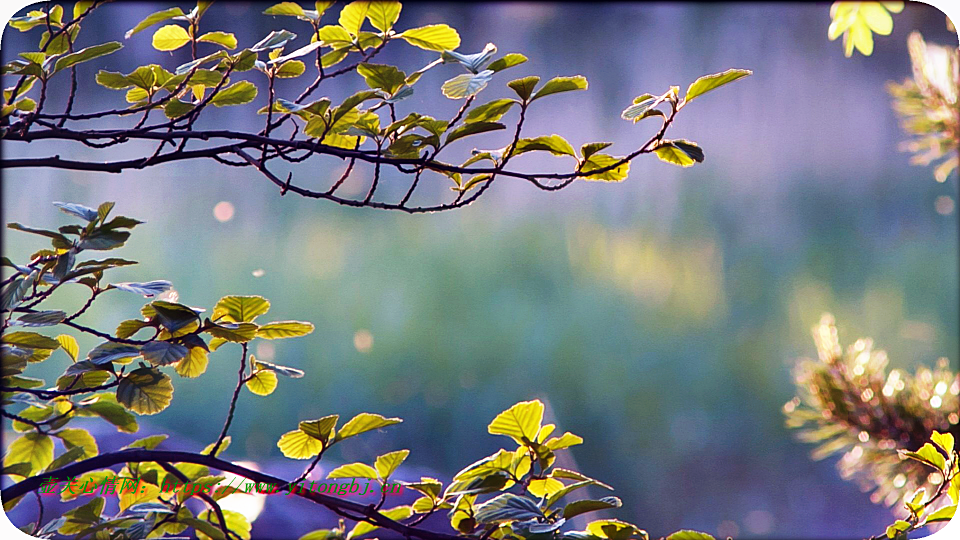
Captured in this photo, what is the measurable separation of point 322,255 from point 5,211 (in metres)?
0.96

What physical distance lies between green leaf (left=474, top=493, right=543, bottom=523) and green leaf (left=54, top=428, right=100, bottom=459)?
0.38 metres

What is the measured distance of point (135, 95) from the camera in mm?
545

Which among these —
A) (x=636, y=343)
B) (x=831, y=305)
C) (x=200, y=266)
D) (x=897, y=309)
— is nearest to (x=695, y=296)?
(x=636, y=343)

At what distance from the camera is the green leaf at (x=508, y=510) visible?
0.46 metres

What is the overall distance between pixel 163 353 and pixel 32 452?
0.85 feet

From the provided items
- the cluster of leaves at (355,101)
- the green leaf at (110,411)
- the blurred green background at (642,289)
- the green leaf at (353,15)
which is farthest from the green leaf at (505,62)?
the blurred green background at (642,289)

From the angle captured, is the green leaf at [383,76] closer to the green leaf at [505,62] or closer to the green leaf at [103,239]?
the green leaf at [505,62]

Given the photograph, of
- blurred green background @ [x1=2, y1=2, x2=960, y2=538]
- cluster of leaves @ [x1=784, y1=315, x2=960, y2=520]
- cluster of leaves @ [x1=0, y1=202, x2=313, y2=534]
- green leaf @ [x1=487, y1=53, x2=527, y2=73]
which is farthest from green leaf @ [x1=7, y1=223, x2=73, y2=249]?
blurred green background @ [x1=2, y1=2, x2=960, y2=538]

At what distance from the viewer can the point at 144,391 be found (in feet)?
1.62

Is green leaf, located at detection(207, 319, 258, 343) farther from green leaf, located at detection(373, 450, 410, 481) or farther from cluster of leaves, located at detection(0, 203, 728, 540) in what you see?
green leaf, located at detection(373, 450, 410, 481)

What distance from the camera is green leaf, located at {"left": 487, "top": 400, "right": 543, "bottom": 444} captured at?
52 cm

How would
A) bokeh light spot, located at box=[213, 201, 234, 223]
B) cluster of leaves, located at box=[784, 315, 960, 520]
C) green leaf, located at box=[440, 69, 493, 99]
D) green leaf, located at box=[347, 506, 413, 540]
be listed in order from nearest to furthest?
green leaf, located at box=[440, 69, 493, 99] < green leaf, located at box=[347, 506, 413, 540] < cluster of leaves, located at box=[784, 315, 960, 520] < bokeh light spot, located at box=[213, 201, 234, 223]

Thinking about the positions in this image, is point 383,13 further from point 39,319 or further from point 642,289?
point 642,289

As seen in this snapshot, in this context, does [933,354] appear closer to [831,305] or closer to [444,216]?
[831,305]
